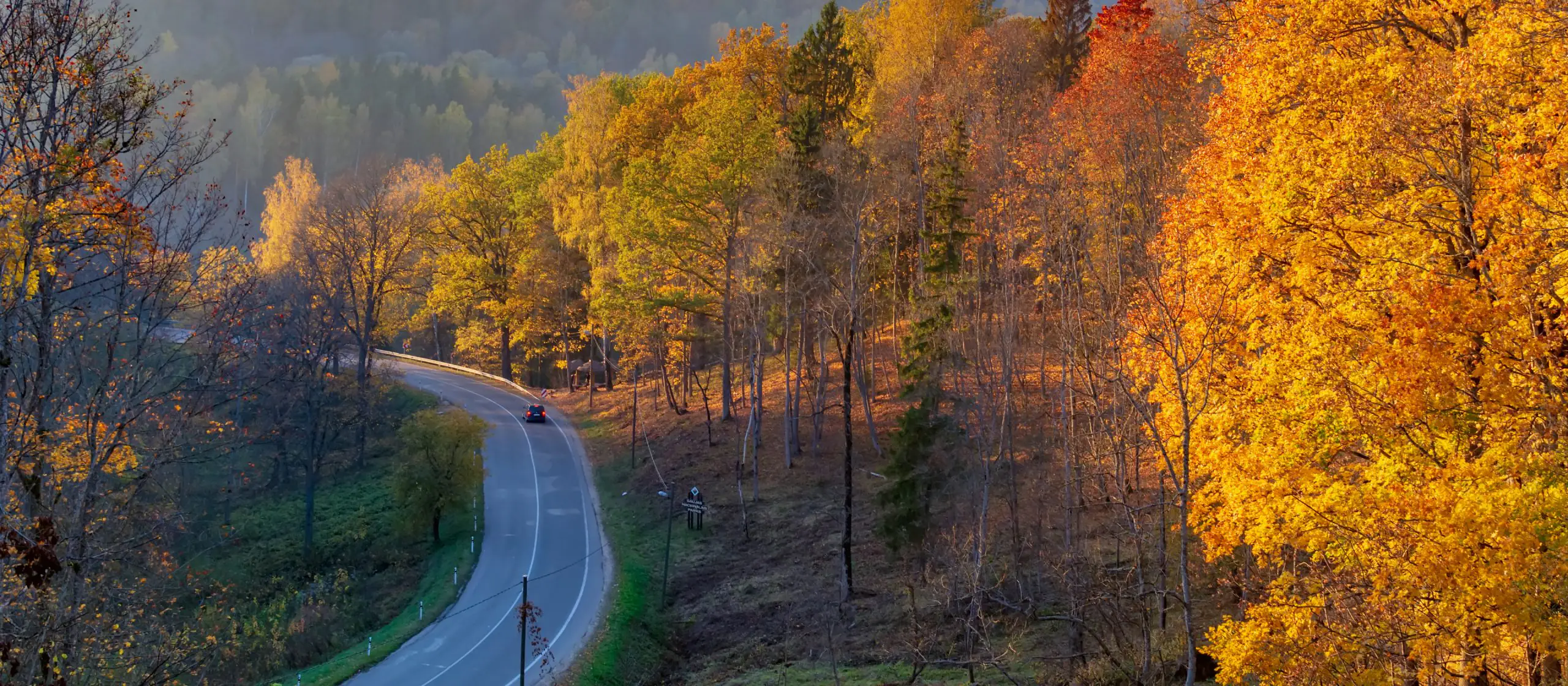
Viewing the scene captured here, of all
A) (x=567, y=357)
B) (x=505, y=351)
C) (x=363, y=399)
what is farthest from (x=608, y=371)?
(x=363, y=399)

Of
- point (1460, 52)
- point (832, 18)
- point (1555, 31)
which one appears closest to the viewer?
point (1555, 31)

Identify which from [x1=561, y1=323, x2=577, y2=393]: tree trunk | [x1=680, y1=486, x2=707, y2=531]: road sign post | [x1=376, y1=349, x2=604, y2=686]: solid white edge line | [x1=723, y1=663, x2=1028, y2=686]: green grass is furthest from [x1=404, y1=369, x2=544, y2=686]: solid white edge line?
[x1=723, y1=663, x2=1028, y2=686]: green grass

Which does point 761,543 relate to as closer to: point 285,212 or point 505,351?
point 505,351

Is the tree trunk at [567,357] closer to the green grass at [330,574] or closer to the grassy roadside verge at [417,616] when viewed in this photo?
the green grass at [330,574]

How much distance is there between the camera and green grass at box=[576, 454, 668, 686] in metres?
23.2

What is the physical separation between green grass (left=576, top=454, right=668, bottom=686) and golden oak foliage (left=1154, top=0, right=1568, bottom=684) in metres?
15.1

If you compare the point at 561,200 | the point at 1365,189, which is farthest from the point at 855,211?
the point at 561,200

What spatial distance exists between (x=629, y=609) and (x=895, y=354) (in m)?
16.8

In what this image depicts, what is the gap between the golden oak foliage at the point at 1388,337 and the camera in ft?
29.3

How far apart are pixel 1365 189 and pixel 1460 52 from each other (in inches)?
74.8

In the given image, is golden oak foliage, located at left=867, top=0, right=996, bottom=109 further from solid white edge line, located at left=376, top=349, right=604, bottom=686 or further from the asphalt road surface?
the asphalt road surface

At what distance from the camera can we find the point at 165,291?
422 inches

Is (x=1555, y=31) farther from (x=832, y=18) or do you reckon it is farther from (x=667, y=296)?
(x=832, y=18)

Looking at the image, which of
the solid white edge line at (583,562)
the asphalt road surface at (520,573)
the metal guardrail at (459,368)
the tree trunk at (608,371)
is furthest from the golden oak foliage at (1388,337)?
the metal guardrail at (459,368)
